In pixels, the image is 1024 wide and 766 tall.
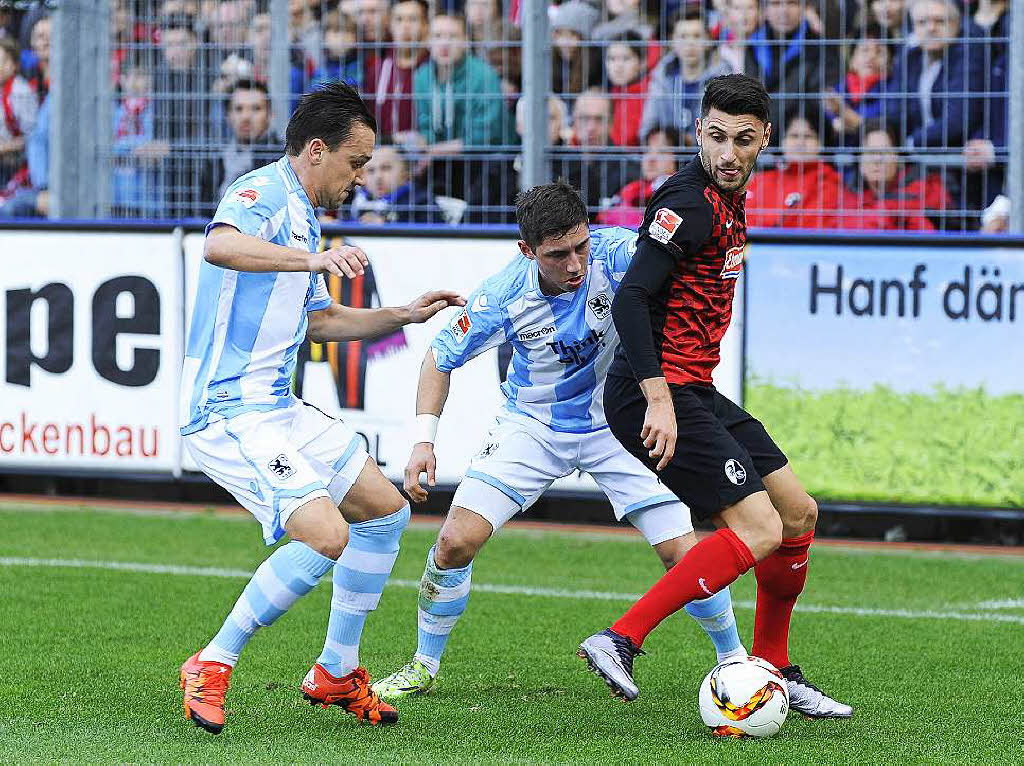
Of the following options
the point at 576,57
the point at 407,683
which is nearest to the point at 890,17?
the point at 576,57

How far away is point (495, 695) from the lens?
5.66 m

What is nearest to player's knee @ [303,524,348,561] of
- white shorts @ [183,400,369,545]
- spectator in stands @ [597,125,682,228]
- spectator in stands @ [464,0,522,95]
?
white shorts @ [183,400,369,545]

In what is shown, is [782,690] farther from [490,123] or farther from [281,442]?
[490,123]

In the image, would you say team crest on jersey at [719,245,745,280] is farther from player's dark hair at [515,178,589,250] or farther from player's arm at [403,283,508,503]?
player's arm at [403,283,508,503]

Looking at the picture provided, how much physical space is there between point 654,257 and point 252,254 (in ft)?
3.80

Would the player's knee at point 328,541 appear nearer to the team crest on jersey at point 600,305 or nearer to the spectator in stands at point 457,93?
the team crest on jersey at point 600,305

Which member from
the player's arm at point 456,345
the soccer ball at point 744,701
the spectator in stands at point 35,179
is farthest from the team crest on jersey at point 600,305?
the spectator in stands at point 35,179

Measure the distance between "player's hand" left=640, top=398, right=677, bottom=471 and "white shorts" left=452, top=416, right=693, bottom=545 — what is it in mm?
738

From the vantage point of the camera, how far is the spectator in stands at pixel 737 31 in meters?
9.28

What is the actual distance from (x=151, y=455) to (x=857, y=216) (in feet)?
14.0

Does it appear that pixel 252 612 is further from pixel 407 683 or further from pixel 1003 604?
pixel 1003 604

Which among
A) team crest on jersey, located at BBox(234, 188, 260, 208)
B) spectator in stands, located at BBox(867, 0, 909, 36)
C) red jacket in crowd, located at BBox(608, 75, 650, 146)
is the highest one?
spectator in stands, located at BBox(867, 0, 909, 36)

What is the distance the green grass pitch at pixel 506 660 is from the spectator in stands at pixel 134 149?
2.36 meters

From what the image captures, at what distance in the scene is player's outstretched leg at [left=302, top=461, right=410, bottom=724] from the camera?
5281 mm
